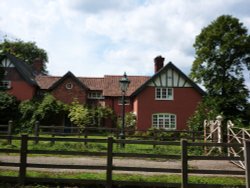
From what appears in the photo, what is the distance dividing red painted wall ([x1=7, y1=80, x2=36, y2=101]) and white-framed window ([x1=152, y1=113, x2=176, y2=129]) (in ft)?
48.4

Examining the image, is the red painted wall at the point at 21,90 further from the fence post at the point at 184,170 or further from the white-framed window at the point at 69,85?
the fence post at the point at 184,170

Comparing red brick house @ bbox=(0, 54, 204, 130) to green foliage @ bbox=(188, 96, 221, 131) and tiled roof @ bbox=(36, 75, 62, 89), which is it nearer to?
tiled roof @ bbox=(36, 75, 62, 89)

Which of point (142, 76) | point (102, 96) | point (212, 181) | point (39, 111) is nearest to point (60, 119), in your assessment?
point (39, 111)

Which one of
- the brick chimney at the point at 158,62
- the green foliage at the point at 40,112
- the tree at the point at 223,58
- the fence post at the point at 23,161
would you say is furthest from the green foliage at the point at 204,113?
the fence post at the point at 23,161

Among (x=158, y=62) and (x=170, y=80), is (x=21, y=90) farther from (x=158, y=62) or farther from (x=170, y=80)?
(x=170, y=80)

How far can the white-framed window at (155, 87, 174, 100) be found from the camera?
33688mm

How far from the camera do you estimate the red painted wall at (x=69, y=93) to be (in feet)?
120

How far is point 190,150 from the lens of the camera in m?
18.2

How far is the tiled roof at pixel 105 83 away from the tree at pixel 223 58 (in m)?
8.70

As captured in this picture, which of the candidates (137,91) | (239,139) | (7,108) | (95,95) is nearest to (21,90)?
(7,108)

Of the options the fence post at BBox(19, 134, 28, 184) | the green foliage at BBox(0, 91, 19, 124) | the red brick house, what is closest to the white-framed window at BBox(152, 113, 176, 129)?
the red brick house

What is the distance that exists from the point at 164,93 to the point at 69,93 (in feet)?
36.8

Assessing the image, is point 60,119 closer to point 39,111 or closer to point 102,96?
point 39,111

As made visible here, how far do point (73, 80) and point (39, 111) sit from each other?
5.80m
